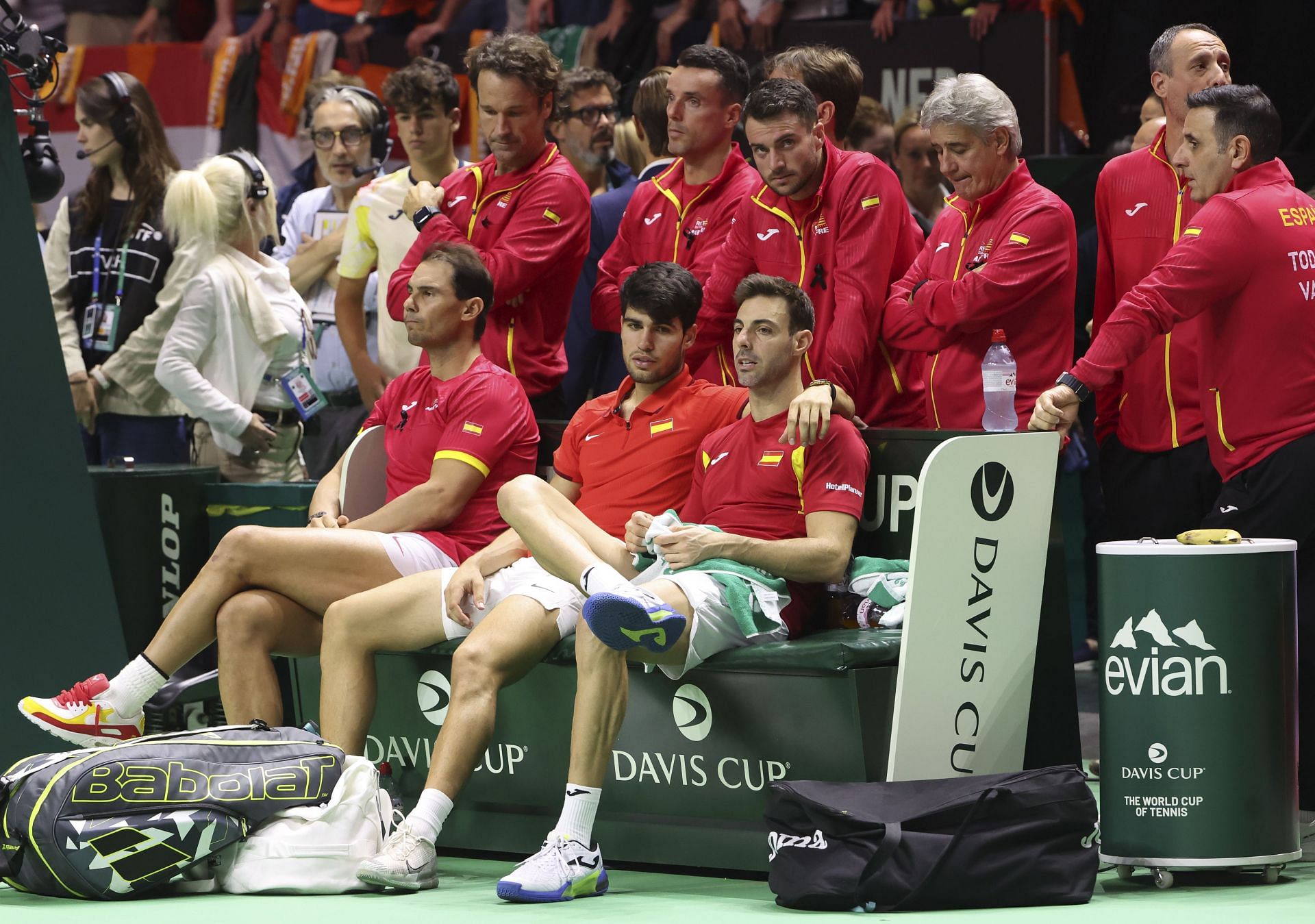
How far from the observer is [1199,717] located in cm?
422

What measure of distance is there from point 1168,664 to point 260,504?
308 centimetres

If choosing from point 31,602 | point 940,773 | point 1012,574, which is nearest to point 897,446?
point 1012,574

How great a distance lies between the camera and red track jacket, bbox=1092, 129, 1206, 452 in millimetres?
5113

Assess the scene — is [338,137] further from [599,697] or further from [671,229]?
[599,697]

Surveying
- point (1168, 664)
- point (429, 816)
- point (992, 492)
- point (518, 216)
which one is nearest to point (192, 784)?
point (429, 816)

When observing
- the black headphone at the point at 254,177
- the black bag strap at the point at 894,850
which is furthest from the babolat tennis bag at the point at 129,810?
the black headphone at the point at 254,177

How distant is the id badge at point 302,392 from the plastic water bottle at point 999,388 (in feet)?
8.59

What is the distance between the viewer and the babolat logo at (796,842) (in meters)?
4.10

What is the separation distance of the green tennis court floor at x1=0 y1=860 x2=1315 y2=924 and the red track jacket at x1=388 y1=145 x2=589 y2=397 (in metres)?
1.92

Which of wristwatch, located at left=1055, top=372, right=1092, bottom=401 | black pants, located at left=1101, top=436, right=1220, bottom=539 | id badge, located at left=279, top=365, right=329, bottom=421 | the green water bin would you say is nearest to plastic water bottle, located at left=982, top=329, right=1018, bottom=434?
wristwatch, located at left=1055, top=372, right=1092, bottom=401

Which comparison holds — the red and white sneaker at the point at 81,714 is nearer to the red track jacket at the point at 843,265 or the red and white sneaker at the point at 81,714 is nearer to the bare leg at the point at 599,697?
the bare leg at the point at 599,697

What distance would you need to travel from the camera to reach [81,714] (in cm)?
508

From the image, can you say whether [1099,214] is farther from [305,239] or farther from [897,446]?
[305,239]

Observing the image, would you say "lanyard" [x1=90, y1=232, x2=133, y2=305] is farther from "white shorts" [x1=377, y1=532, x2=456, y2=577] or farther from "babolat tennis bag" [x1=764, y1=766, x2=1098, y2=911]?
"babolat tennis bag" [x1=764, y1=766, x2=1098, y2=911]
